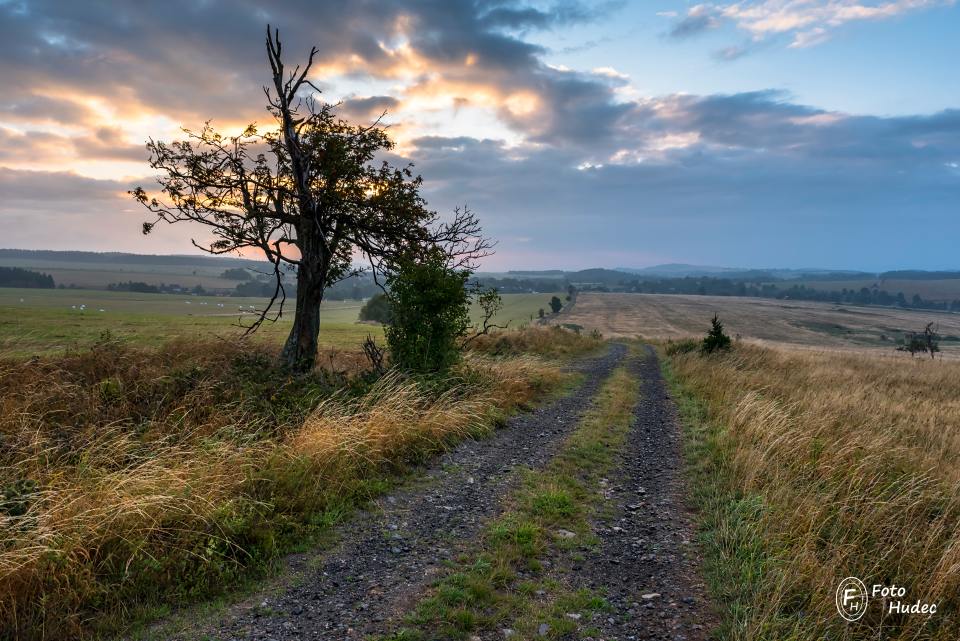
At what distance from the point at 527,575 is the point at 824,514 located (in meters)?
3.72

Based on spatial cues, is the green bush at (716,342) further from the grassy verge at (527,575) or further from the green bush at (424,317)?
the grassy verge at (527,575)

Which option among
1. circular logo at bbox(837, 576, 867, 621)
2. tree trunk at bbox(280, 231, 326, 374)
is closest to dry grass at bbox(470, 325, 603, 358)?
tree trunk at bbox(280, 231, 326, 374)

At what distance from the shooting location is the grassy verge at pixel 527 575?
13.7ft

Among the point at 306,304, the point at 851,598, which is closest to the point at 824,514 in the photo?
the point at 851,598

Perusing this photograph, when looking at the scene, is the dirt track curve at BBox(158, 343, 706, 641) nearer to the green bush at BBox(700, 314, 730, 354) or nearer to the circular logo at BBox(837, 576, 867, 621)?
the circular logo at BBox(837, 576, 867, 621)

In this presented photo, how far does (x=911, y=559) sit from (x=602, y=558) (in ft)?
10.0

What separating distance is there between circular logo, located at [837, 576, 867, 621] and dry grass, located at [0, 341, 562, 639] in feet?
17.5

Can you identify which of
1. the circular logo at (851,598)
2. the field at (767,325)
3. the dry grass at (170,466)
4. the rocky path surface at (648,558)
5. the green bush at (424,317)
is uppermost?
the green bush at (424,317)

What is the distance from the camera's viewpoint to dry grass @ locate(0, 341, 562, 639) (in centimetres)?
439

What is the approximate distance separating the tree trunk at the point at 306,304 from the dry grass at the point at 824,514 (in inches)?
420

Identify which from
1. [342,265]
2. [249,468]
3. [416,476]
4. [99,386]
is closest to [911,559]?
[416,476]

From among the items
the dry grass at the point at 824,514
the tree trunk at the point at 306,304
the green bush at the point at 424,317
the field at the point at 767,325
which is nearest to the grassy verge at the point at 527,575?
the dry grass at the point at 824,514

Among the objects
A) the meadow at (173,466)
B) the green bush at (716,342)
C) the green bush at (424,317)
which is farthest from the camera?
the green bush at (716,342)

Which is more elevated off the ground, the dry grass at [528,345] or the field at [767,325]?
the dry grass at [528,345]
